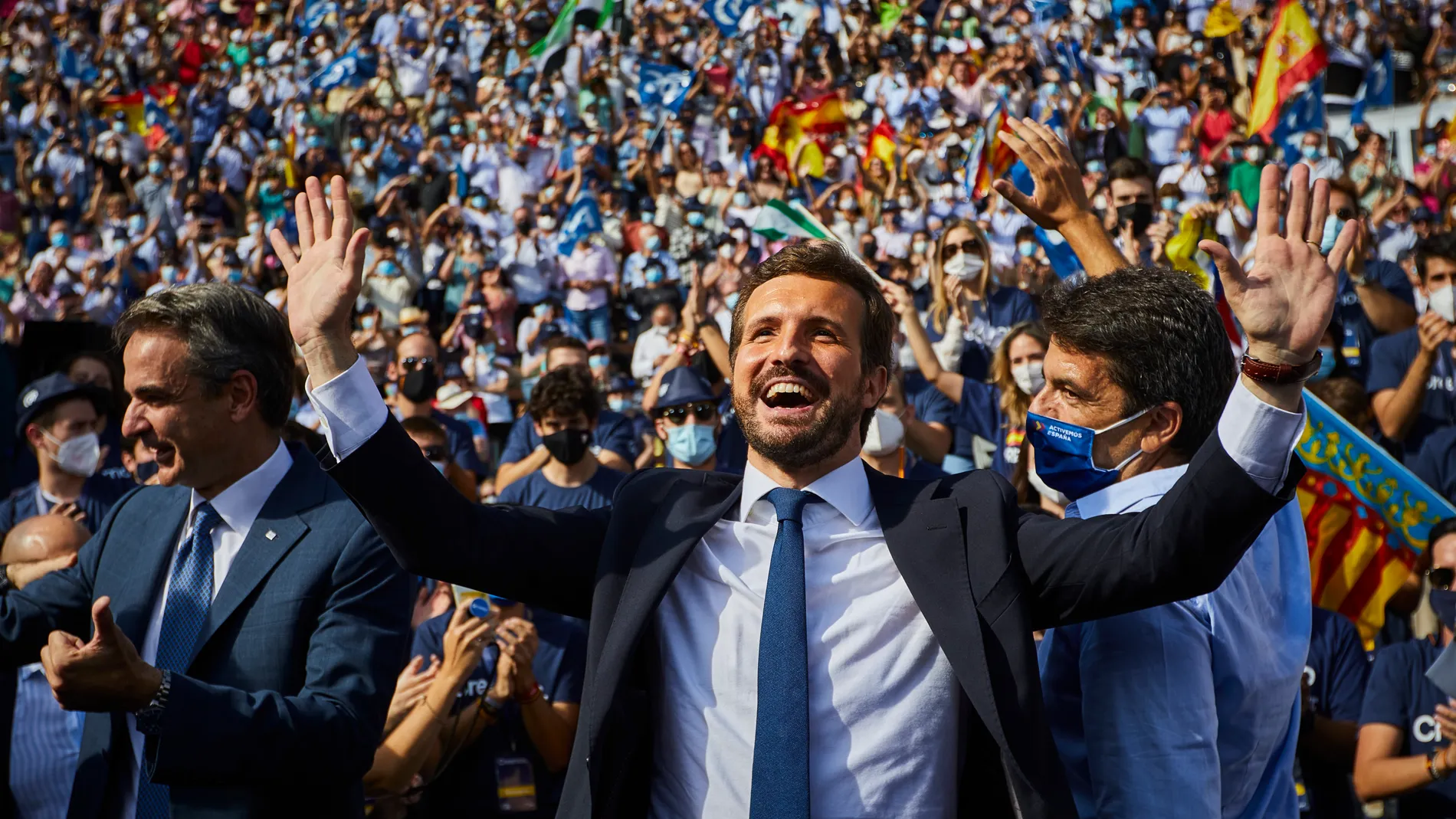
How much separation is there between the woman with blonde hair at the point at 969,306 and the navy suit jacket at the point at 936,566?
6176 millimetres

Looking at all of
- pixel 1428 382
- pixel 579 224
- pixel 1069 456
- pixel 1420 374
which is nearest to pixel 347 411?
pixel 1069 456

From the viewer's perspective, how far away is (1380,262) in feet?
30.5

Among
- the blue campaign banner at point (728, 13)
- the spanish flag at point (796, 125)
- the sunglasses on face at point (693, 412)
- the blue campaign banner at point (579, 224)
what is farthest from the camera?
the blue campaign banner at point (728, 13)

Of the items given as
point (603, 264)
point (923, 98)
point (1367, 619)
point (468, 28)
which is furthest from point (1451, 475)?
point (468, 28)

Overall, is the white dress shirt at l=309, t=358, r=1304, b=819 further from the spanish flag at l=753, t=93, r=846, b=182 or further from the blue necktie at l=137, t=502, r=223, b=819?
the spanish flag at l=753, t=93, r=846, b=182

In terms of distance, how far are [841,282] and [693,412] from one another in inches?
178

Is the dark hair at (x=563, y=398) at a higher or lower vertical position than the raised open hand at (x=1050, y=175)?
lower

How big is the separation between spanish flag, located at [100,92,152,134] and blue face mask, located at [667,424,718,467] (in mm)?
15272

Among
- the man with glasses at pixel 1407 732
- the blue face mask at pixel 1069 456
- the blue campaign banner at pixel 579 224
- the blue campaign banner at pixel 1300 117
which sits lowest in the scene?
the man with glasses at pixel 1407 732

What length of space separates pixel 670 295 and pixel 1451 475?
702cm

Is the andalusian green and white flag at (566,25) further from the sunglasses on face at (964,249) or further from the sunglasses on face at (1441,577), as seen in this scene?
the sunglasses on face at (1441,577)

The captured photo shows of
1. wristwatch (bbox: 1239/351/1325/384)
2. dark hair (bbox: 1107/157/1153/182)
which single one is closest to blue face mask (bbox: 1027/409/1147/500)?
wristwatch (bbox: 1239/351/1325/384)

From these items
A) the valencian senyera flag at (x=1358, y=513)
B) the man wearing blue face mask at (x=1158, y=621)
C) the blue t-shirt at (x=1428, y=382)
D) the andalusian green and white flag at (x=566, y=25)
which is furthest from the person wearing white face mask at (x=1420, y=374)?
the andalusian green and white flag at (x=566, y=25)

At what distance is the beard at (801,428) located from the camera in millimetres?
2689
